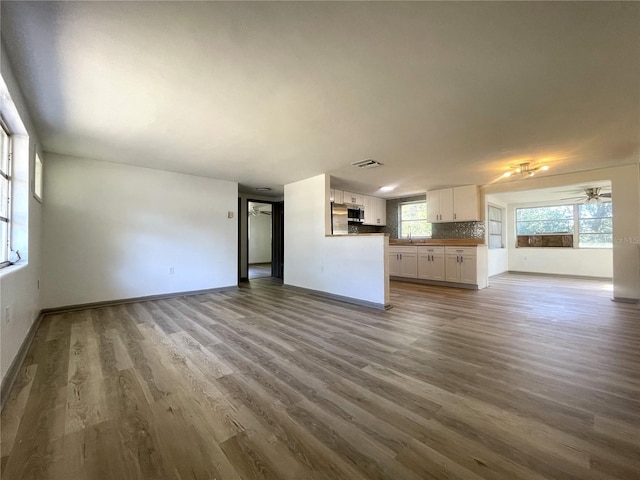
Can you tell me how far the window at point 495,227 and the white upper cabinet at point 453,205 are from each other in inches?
53.9

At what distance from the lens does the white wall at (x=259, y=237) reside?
427 inches

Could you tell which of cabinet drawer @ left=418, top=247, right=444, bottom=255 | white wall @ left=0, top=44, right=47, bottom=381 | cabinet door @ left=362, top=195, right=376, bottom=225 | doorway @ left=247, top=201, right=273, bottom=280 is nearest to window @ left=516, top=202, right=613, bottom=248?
cabinet drawer @ left=418, top=247, right=444, bottom=255

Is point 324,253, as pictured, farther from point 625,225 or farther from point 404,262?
point 625,225

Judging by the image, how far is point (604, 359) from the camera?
2.12 m

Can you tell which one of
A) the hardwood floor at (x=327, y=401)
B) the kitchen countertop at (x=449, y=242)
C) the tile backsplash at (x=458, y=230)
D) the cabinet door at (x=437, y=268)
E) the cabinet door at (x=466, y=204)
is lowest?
the hardwood floor at (x=327, y=401)

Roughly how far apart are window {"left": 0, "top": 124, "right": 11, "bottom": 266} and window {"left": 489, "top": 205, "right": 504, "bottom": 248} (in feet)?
27.6

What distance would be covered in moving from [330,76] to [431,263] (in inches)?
204

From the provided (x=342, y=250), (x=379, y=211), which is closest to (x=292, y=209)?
(x=342, y=250)

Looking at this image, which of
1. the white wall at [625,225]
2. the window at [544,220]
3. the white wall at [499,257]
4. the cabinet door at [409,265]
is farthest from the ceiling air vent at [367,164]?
the window at [544,220]

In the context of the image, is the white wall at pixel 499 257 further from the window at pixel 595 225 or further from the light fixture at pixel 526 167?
the light fixture at pixel 526 167

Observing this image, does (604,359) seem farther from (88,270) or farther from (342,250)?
(88,270)

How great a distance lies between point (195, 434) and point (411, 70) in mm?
2619

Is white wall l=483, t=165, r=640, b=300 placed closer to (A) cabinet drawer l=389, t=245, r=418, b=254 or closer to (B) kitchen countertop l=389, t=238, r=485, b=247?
(B) kitchen countertop l=389, t=238, r=485, b=247

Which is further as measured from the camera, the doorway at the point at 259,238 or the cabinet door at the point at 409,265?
the doorway at the point at 259,238
